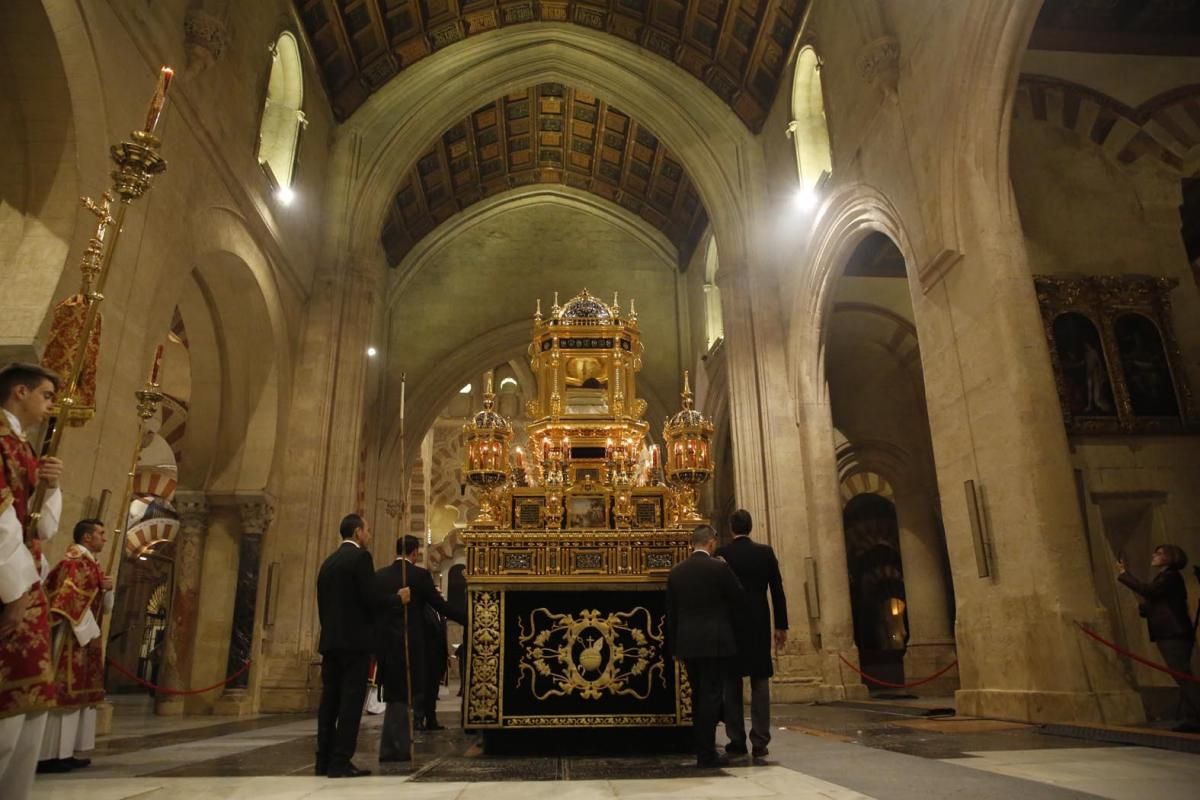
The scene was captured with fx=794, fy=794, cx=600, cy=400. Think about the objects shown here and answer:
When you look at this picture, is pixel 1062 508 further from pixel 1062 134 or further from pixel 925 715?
pixel 1062 134

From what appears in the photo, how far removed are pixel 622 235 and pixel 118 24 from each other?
13.9 m

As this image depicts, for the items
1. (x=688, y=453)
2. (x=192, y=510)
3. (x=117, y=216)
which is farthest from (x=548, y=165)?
(x=117, y=216)

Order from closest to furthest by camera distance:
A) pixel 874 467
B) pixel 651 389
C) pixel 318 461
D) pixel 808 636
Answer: pixel 808 636 → pixel 318 461 → pixel 874 467 → pixel 651 389

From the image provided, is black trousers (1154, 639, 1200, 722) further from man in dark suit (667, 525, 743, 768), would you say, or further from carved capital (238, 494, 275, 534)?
carved capital (238, 494, 275, 534)

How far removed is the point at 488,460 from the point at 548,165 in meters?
13.1

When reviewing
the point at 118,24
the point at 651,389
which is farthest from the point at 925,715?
the point at 651,389

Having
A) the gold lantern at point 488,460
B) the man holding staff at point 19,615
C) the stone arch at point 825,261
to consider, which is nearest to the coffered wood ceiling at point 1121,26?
the stone arch at point 825,261

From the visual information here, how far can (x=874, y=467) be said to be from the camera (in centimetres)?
1430

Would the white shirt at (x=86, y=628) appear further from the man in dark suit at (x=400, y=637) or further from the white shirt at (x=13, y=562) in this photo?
the white shirt at (x=13, y=562)

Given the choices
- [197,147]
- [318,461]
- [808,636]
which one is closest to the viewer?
[197,147]

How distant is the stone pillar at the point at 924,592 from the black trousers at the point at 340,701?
1086cm

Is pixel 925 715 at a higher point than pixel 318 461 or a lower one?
lower

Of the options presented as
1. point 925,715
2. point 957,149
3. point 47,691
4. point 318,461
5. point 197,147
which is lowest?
point 925,715

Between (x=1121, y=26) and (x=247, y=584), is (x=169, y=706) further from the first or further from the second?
(x=1121, y=26)
